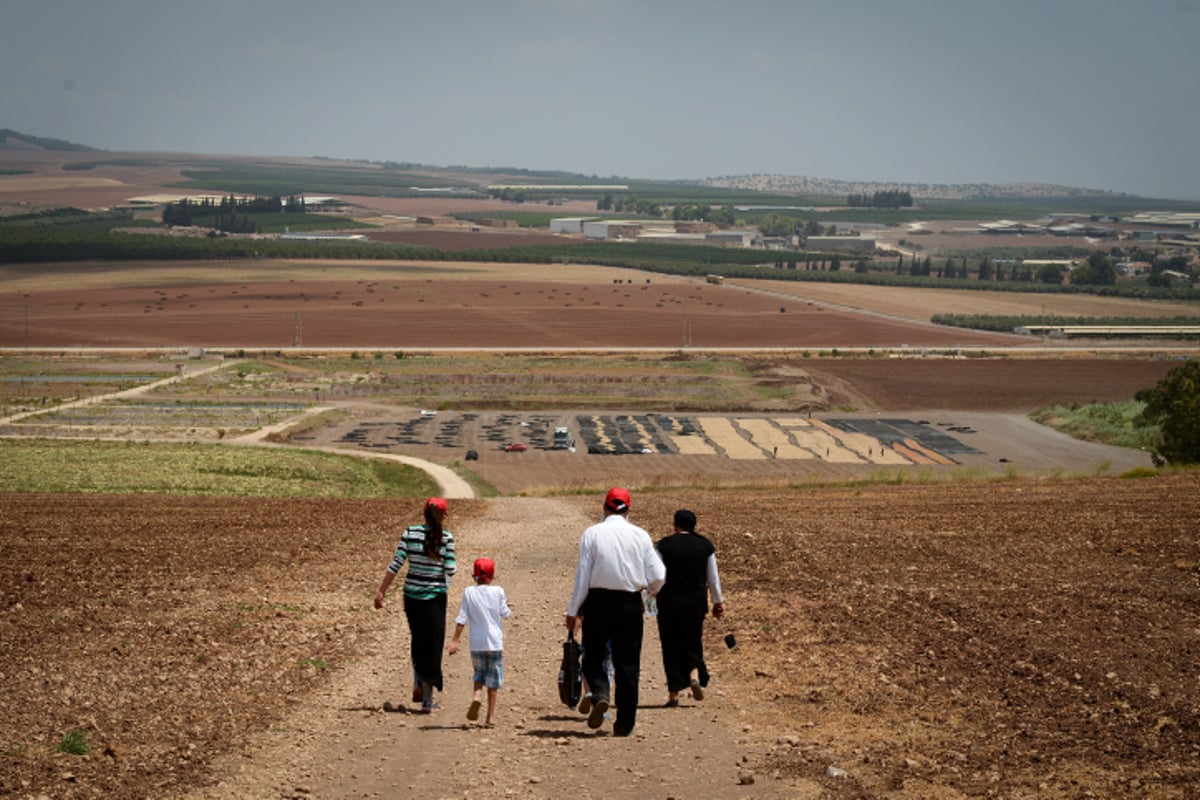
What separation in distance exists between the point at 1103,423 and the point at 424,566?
61.9 m

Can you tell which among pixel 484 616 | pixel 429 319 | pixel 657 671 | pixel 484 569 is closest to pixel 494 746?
pixel 484 616

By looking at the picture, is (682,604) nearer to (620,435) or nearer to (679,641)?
(679,641)

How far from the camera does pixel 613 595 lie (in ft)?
38.5

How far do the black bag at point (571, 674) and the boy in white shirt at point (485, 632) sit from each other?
0.54 m

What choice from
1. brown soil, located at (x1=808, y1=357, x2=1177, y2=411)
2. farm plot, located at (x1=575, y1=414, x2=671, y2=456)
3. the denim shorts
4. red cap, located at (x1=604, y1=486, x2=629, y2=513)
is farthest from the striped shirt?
brown soil, located at (x1=808, y1=357, x2=1177, y2=411)

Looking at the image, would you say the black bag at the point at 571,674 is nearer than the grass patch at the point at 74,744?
No

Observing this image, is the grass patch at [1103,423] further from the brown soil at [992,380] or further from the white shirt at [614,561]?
the white shirt at [614,561]

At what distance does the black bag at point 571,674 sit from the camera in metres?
11.8

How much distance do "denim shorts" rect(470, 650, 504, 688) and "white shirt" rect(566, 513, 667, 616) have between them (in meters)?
0.76

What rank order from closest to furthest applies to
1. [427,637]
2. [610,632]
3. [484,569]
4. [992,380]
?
[610,632] < [484,569] < [427,637] < [992,380]

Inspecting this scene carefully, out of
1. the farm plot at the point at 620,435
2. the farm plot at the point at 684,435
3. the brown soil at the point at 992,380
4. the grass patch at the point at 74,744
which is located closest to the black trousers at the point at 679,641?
the grass patch at the point at 74,744

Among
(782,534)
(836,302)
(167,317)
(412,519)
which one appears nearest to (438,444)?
(412,519)

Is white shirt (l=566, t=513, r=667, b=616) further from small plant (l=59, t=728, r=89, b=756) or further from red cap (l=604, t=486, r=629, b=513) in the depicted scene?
small plant (l=59, t=728, r=89, b=756)

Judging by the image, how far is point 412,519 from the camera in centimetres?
2453
